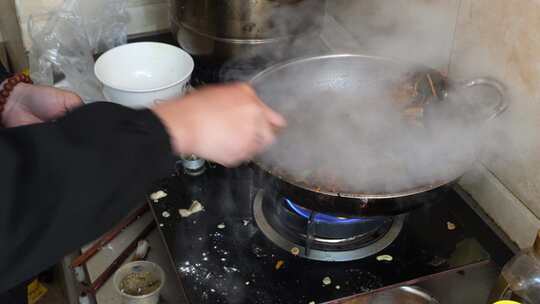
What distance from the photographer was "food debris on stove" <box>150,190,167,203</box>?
1.12 meters

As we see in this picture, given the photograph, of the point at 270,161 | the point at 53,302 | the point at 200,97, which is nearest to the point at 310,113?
the point at 270,161

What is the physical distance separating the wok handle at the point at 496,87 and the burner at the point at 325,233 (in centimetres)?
26

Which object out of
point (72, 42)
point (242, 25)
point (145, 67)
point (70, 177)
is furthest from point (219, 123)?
point (72, 42)

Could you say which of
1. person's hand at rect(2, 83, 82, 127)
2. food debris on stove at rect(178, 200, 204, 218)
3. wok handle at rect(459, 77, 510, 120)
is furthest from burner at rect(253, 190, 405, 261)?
person's hand at rect(2, 83, 82, 127)

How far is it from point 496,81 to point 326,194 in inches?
14.0

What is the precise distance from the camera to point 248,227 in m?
1.08

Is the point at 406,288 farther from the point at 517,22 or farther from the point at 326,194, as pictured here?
the point at 517,22

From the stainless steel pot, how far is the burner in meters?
0.41

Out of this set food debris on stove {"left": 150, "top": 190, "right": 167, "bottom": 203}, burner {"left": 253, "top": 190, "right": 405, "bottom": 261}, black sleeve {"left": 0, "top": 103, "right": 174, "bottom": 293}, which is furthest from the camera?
food debris on stove {"left": 150, "top": 190, "right": 167, "bottom": 203}

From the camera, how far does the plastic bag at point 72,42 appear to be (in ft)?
4.64

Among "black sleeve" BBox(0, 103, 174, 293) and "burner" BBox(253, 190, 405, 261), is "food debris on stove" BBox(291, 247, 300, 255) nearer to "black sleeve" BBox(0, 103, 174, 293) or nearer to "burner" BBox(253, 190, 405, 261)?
"burner" BBox(253, 190, 405, 261)

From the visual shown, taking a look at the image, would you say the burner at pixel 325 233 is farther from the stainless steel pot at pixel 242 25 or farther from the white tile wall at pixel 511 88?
the stainless steel pot at pixel 242 25

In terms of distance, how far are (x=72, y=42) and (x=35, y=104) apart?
1.71ft

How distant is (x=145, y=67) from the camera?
1.42 meters
